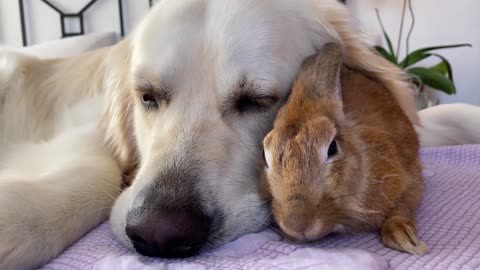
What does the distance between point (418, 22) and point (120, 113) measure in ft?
9.35

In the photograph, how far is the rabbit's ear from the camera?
0.98 metres

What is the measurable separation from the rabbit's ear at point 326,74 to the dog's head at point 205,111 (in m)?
0.19

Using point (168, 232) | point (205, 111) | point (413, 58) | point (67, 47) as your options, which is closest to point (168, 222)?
point (168, 232)

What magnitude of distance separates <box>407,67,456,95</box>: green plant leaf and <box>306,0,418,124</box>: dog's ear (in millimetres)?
1818

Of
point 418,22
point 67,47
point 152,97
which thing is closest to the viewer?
point 152,97

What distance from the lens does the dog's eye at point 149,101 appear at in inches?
51.4

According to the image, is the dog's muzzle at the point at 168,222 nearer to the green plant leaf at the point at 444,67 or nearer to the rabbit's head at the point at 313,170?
the rabbit's head at the point at 313,170

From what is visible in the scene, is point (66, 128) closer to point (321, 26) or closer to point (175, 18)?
point (175, 18)

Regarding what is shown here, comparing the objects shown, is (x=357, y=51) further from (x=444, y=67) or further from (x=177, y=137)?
(x=444, y=67)

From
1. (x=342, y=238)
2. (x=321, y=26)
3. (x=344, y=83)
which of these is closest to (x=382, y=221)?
(x=342, y=238)

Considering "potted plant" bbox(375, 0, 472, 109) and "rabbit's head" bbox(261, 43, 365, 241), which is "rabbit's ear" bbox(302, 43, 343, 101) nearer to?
"rabbit's head" bbox(261, 43, 365, 241)

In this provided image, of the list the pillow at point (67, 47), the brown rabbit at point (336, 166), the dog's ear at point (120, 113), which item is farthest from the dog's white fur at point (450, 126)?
the pillow at point (67, 47)

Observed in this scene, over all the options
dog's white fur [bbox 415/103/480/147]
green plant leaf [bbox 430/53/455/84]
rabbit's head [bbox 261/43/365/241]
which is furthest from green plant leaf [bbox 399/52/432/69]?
rabbit's head [bbox 261/43/365/241]

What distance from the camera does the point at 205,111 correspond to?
118cm
